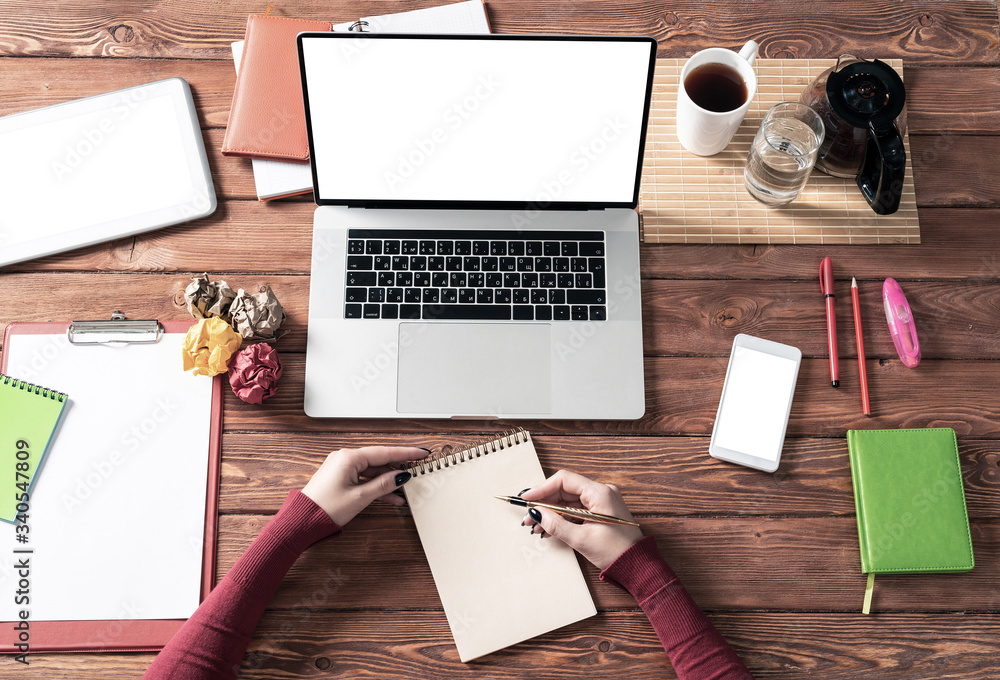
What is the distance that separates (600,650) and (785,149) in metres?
0.78

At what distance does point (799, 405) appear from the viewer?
38.6 inches

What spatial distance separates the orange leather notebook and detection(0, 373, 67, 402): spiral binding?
0.44m

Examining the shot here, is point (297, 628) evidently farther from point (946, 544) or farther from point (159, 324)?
point (946, 544)

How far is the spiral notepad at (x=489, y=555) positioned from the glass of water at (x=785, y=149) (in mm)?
549

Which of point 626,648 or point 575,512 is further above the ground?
point 575,512

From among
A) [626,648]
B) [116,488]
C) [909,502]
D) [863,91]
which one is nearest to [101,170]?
[116,488]

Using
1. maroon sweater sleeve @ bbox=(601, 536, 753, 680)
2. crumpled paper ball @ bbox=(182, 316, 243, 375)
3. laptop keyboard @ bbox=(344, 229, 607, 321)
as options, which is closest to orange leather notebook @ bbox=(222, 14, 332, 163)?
laptop keyboard @ bbox=(344, 229, 607, 321)

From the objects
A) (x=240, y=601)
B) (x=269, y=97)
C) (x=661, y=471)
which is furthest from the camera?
(x=269, y=97)

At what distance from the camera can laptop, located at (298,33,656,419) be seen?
89 cm

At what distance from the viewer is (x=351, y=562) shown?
919 millimetres

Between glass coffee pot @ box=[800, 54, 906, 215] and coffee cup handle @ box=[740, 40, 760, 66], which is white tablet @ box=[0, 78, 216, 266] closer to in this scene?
coffee cup handle @ box=[740, 40, 760, 66]

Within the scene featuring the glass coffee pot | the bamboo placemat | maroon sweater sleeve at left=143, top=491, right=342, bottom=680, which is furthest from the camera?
the bamboo placemat

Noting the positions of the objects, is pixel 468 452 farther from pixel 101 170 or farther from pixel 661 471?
pixel 101 170

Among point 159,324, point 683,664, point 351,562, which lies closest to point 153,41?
point 159,324
